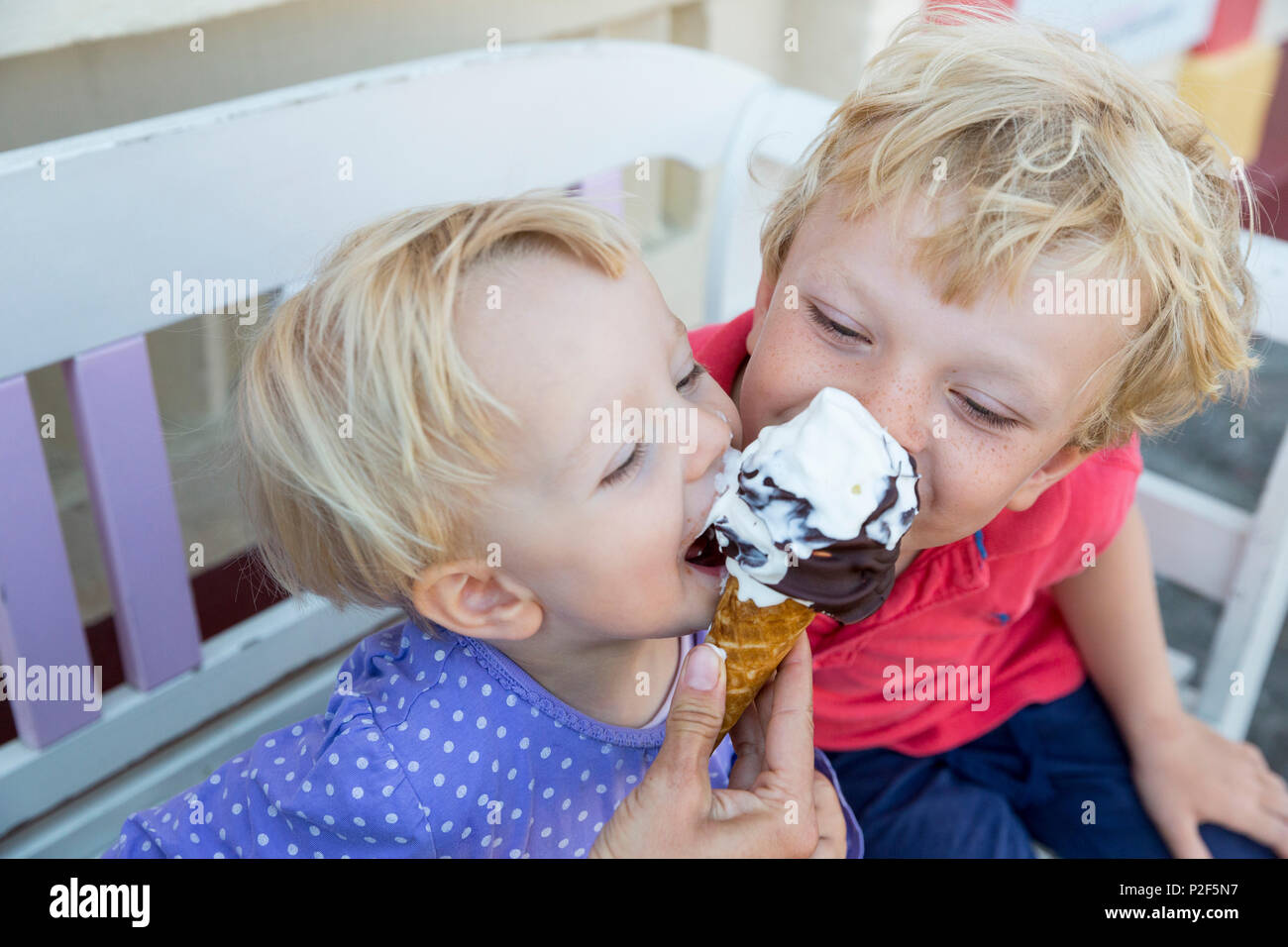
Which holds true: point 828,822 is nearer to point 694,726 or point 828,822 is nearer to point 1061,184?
point 694,726

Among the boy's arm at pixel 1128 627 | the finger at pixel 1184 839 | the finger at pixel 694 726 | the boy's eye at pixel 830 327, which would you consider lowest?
the finger at pixel 1184 839

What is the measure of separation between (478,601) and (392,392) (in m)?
0.28

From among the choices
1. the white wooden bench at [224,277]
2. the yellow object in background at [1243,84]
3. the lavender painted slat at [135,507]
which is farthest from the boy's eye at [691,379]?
the yellow object in background at [1243,84]

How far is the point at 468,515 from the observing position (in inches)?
49.4

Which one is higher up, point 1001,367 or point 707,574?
point 1001,367

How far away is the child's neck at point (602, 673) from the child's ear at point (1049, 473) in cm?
55

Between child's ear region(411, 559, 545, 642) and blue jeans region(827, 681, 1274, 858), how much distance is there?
83 centimetres

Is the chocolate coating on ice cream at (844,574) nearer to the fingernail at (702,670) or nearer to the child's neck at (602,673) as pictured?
the fingernail at (702,670)

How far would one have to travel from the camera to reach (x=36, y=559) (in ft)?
4.97

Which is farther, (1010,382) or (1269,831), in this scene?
(1269,831)

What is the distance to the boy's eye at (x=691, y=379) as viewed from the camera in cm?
137

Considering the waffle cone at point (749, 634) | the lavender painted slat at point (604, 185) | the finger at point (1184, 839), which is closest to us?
the waffle cone at point (749, 634)

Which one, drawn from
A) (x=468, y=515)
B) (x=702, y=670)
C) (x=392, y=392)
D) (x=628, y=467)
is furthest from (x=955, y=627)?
(x=392, y=392)

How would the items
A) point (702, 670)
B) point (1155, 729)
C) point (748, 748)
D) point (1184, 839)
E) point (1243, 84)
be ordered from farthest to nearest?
point (1243, 84) → point (1155, 729) → point (1184, 839) → point (748, 748) → point (702, 670)
